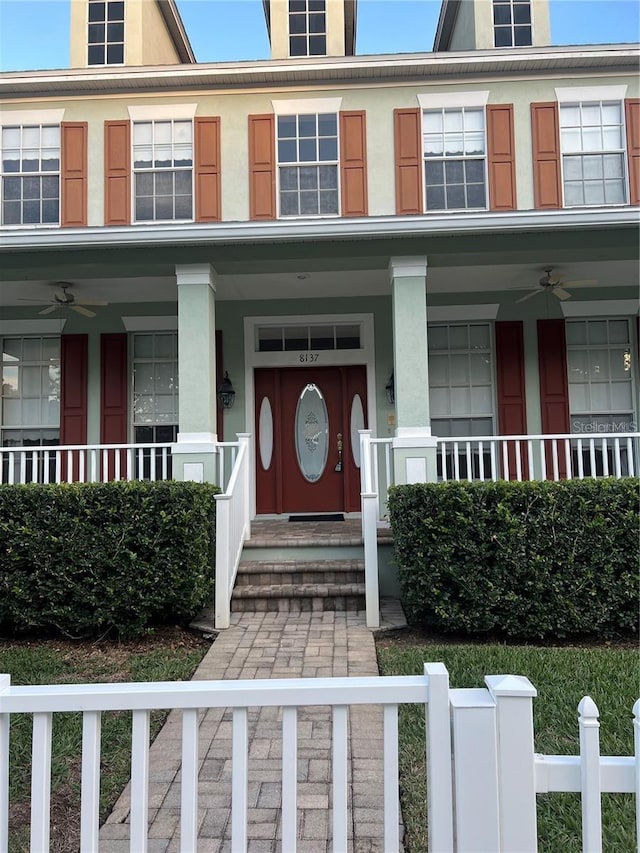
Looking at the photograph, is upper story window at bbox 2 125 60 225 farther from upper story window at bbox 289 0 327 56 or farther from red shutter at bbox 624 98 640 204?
red shutter at bbox 624 98 640 204

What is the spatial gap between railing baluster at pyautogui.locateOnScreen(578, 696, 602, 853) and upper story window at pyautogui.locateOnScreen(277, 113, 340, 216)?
24.3ft

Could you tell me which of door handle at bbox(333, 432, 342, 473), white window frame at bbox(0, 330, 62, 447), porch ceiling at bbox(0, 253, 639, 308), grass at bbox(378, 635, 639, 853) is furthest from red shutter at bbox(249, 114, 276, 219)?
grass at bbox(378, 635, 639, 853)

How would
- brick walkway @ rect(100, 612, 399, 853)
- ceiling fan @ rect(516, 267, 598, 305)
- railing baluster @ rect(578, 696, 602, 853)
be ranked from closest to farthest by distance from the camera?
railing baluster @ rect(578, 696, 602, 853) < brick walkway @ rect(100, 612, 399, 853) < ceiling fan @ rect(516, 267, 598, 305)

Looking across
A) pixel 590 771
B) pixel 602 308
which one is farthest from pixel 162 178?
pixel 590 771

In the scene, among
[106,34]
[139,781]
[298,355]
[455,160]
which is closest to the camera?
[139,781]

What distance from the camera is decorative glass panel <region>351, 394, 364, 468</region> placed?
8906mm

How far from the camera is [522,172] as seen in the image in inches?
306

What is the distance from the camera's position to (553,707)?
11.4 feet

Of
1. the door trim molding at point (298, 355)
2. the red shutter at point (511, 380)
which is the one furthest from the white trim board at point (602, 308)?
the door trim molding at point (298, 355)

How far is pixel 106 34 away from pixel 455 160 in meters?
5.74

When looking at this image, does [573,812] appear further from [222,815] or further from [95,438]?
[95,438]

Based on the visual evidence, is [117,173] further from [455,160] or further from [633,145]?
[633,145]

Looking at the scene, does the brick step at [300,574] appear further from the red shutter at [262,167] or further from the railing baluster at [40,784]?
the railing baluster at [40,784]

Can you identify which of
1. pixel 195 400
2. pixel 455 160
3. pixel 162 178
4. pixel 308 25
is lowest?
pixel 195 400
